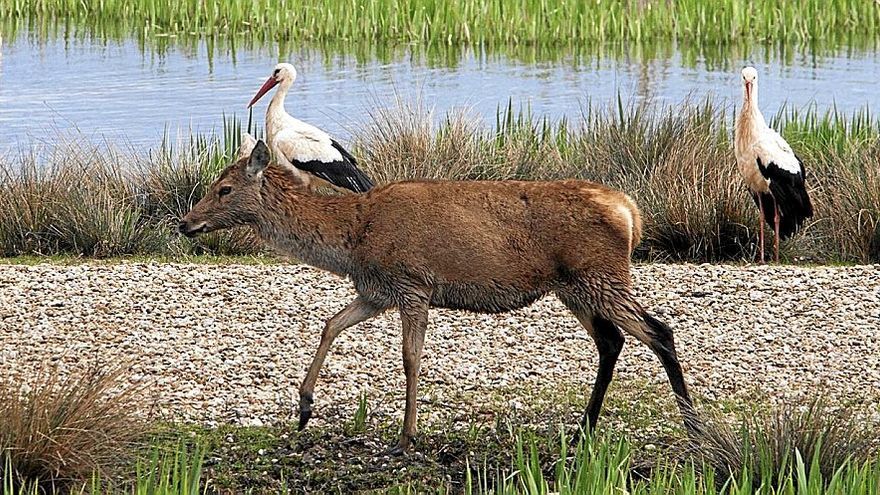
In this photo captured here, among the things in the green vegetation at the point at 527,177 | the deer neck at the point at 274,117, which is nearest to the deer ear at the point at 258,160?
the green vegetation at the point at 527,177

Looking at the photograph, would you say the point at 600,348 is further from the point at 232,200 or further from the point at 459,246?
the point at 232,200

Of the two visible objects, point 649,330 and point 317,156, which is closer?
point 649,330

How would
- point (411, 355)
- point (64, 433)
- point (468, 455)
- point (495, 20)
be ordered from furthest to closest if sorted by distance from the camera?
point (495, 20)
point (411, 355)
point (468, 455)
point (64, 433)

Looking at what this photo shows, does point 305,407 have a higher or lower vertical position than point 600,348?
lower

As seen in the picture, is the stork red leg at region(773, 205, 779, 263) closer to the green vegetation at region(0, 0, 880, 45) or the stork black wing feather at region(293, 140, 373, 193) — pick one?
the stork black wing feather at region(293, 140, 373, 193)

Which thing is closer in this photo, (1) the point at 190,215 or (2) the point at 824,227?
(1) the point at 190,215

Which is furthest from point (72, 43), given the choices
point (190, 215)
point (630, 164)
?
point (190, 215)

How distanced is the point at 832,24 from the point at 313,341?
17238mm

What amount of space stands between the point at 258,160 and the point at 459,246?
3.16ft

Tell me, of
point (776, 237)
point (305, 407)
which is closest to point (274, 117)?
point (776, 237)

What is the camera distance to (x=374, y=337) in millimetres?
7918

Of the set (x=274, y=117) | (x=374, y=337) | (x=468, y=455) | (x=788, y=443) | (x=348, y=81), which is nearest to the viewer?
(x=788, y=443)

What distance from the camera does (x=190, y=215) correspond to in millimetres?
6492

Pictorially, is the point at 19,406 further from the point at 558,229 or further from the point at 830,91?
the point at 830,91
